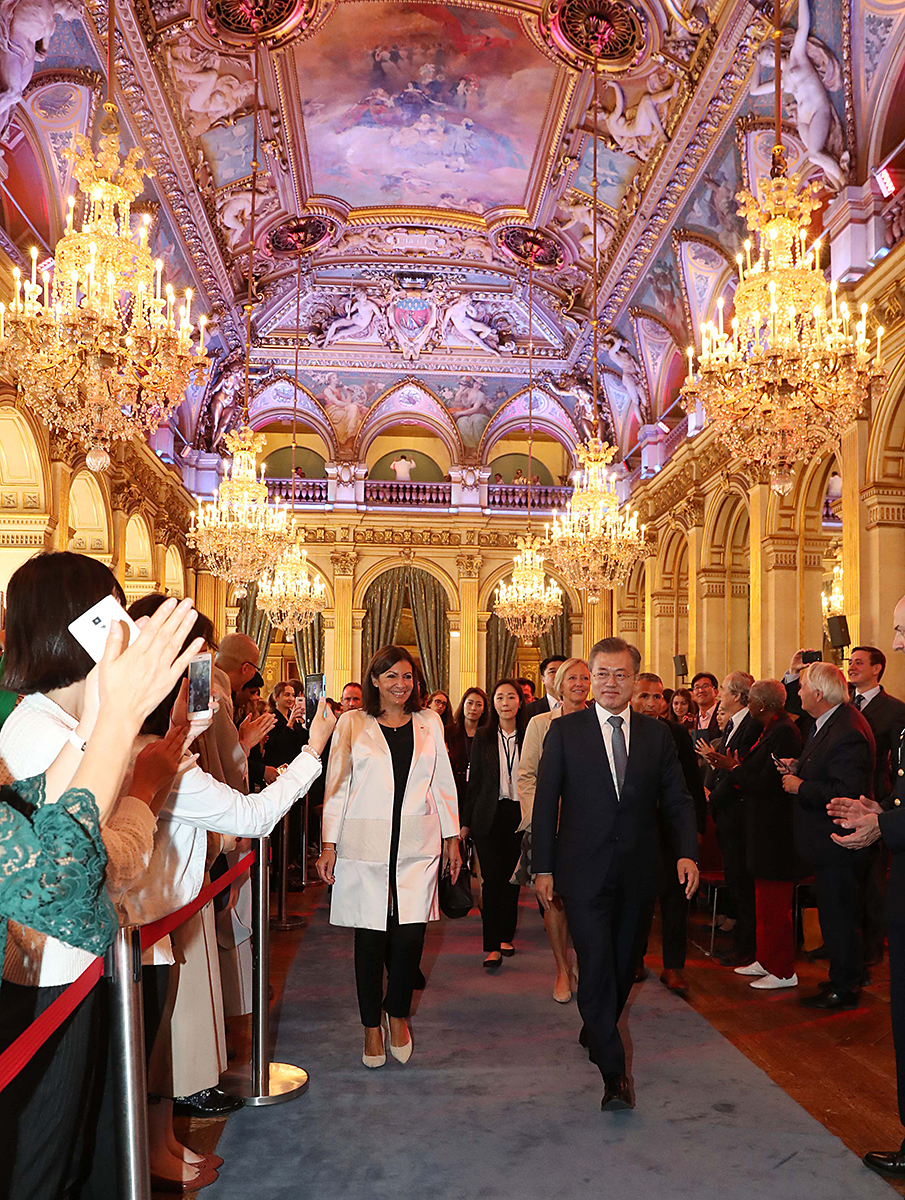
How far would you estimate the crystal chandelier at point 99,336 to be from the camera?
667cm

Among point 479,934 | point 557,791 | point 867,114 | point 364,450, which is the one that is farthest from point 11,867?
point 364,450

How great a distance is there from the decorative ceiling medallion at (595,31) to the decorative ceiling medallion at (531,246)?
404 centimetres

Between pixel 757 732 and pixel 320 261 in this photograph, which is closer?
pixel 757 732

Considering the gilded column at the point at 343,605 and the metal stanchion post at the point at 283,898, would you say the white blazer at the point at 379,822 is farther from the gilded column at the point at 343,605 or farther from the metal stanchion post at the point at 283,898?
the gilded column at the point at 343,605

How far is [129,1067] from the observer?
1.91 m

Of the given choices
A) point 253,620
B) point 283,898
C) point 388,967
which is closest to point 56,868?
point 388,967

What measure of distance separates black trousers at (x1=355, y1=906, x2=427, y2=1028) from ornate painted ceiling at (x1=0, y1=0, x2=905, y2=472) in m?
8.01

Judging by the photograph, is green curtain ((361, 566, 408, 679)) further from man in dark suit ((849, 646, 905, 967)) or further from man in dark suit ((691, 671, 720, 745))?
man in dark suit ((849, 646, 905, 967))

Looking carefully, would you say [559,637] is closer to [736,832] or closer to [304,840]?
[304,840]

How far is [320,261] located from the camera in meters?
16.7

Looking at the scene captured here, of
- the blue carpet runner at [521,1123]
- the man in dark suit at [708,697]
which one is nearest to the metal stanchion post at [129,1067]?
the blue carpet runner at [521,1123]

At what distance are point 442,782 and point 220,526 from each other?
810cm

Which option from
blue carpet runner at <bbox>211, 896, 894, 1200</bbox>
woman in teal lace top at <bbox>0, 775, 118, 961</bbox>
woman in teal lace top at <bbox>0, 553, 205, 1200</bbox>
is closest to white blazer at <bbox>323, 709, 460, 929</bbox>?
blue carpet runner at <bbox>211, 896, 894, 1200</bbox>

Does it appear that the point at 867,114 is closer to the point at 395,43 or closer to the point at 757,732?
the point at 395,43
